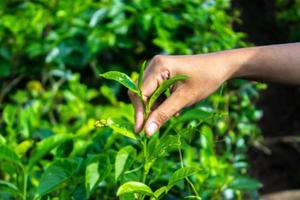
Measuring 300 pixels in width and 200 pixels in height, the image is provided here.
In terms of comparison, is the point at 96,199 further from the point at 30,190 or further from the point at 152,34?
the point at 152,34

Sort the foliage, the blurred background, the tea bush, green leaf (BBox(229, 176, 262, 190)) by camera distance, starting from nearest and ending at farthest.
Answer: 1. green leaf (BBox(229, 176, 262, 190))
2. the tea bush
3. the blurred background
4. the foliage

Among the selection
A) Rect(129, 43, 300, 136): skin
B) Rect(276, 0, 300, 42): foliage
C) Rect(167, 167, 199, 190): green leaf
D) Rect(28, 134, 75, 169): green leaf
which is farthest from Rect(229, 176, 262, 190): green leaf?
Rect(276, 0, 300, 42): foliage

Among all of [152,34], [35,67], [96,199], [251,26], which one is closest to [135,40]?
[152,34]

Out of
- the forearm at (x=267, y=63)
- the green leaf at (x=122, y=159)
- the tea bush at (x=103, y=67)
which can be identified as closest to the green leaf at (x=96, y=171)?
the green leaf at (x=122, y=159)

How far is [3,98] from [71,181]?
185 centimetres

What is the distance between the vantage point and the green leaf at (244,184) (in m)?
2.47

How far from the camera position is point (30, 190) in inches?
85.6

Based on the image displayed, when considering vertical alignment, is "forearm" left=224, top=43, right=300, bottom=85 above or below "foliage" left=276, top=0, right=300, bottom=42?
above

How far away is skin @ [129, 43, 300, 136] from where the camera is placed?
1606 mm

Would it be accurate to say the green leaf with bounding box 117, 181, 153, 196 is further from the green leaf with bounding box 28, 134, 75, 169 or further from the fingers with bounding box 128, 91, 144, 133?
the green leaf with bounding box 28, 134, 75, 169

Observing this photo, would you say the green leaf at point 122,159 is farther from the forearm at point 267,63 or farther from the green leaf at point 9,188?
the green leaf at point 9,188

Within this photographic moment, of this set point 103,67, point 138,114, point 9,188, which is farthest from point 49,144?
point 103,67

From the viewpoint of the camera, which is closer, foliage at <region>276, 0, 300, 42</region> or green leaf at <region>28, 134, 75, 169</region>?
green leaf at <region>28, 134, 75, 169</region>

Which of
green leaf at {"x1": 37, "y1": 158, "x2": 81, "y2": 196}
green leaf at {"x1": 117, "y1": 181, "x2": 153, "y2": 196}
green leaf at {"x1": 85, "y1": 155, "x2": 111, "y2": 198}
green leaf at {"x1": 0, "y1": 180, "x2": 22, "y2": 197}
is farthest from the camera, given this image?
green leaf at {"x1": 0, "y1": 180, "x2": 22, "y2": 197}
